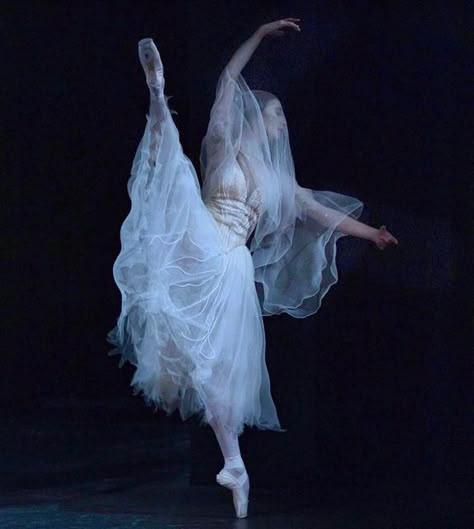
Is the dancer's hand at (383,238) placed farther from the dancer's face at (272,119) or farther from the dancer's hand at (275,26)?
the dancer's hand at (275,26)

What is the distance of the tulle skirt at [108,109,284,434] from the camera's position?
11.8ft

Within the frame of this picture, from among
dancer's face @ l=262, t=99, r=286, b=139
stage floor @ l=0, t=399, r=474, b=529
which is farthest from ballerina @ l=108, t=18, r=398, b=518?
stage floor @ l=0, t=399, r=474, b=529

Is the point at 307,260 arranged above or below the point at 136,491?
above

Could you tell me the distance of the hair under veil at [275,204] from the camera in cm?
376

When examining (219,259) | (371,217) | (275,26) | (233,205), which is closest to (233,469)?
(219,259)

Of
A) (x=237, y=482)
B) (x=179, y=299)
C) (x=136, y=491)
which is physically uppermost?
(x=179, y=299)

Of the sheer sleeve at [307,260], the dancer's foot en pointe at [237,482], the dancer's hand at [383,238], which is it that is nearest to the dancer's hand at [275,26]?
the sheer sleeve at [307,260]

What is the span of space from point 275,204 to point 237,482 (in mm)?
956

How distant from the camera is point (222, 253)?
374 centimetres

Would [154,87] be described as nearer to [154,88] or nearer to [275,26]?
[154,88]

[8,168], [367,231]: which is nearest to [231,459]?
[367,231]

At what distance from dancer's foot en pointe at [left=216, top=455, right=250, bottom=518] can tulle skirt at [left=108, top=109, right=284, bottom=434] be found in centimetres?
12

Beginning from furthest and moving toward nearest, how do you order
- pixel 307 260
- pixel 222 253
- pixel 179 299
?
pixel 307 260, pixel 222 253, pixel 179 299

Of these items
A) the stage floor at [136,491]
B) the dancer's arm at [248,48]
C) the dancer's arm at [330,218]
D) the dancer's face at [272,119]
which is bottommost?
the stage floor at [136,491]
